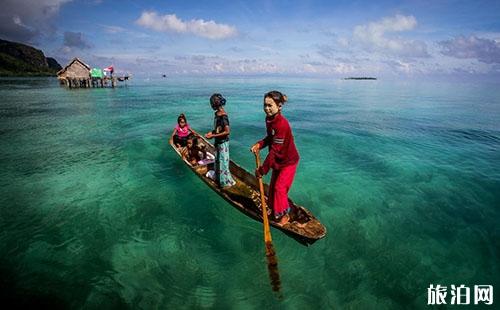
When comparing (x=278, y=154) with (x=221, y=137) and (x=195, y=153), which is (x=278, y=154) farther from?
(x=195, y=153)

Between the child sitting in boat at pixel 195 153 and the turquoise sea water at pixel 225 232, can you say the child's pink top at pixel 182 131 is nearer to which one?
the child sitting in boat at pixel 195 153

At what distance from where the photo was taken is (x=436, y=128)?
21.2m

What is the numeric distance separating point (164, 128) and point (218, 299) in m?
16.7

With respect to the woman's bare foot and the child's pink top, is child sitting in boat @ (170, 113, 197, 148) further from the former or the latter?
the woman's bare foot

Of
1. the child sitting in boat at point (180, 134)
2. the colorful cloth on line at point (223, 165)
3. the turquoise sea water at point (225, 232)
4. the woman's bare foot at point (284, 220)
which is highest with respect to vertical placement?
the child sitting in boat at point (180, 134)

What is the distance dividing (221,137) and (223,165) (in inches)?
41.4

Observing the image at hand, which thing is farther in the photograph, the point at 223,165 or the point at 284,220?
the point at 223,165

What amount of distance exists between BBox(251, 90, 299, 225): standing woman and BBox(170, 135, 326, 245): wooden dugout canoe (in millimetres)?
261

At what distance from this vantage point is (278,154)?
17.6 ft

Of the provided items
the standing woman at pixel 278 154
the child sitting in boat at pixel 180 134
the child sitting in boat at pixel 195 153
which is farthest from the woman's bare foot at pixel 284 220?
the child sitting in boat at pixel 180 134

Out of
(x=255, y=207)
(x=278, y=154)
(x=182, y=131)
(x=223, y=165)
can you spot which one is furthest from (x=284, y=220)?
(x=182, y=131)

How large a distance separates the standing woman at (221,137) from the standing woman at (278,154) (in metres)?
1.32

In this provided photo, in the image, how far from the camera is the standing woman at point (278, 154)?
4996mm

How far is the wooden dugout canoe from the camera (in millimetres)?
5703
